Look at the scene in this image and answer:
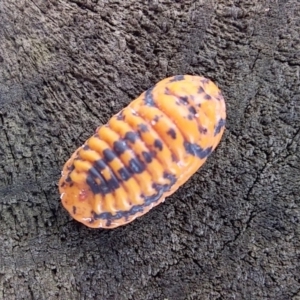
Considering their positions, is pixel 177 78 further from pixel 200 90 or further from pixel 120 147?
pixel 120 147

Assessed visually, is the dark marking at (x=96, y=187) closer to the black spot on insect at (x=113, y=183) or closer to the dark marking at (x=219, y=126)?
the black spot on insect at (x=113, y=183)

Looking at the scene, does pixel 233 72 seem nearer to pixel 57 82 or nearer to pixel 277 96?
pixel 277 96

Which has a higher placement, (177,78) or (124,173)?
(177,78)

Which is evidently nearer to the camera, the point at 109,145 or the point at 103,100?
the point at 109,145

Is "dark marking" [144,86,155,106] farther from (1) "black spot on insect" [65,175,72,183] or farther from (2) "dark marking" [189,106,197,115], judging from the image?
(1) "black spot on insect" [65,175,72,183]

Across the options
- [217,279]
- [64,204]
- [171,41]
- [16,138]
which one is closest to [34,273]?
[64,204]

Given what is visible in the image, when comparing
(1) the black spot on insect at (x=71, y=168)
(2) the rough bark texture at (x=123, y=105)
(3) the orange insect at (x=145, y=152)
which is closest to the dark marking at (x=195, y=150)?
(3) the orange insect at (x=145, y=152)

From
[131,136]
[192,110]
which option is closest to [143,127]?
[131,136]
